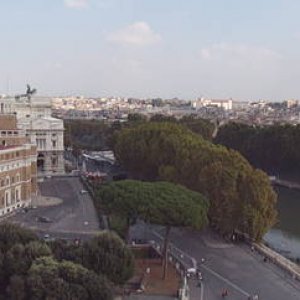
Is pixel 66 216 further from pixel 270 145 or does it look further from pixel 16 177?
pixel 270 145

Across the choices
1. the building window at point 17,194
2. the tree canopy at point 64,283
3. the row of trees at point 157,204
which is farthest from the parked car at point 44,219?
the tree canopy at point 64,283

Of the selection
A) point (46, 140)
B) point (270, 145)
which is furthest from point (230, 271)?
point (270, 145)

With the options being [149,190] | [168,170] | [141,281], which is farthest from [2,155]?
[141,281]

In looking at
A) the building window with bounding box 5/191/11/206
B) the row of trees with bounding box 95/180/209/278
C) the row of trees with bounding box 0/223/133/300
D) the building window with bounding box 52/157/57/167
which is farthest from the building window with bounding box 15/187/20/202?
the building window with bounding box 52/157/57/167

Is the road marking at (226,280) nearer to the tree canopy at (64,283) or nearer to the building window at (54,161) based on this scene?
the tree canopy at (64,283)

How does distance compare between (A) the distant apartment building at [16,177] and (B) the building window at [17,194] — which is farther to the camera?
(B) the building window at [17,194]

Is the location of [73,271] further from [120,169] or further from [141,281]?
[120,169]
